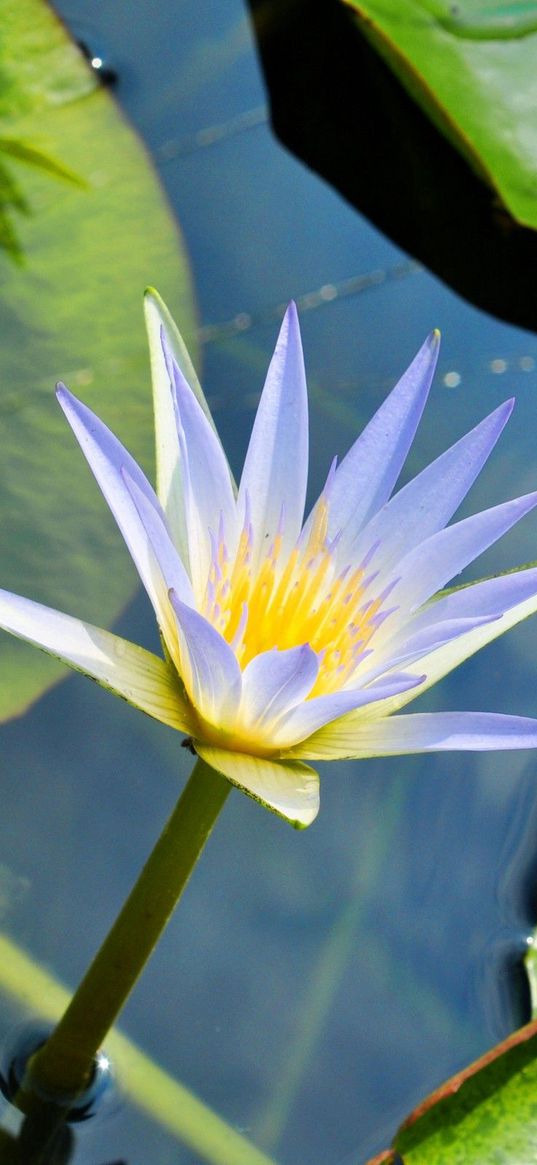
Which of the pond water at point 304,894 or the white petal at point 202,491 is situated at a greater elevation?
the white petal at point 202,491

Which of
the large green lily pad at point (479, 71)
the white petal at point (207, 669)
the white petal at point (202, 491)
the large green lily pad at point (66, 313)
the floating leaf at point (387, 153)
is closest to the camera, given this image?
the white petal at point (207, 669)

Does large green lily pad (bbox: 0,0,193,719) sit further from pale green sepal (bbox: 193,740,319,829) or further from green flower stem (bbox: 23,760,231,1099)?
pale green sepal (bbox: 193,740,319,829)

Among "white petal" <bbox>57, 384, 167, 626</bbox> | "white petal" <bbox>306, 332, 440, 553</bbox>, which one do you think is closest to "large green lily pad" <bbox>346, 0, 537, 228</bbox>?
"white petal" <bbox>306, 332, 440, 553</bbox>

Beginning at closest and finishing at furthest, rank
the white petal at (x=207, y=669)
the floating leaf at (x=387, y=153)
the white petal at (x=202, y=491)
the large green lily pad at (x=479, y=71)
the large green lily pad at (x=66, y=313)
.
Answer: the white petal at (x=207, y=669) < the white petal at (x=202, y=491) < the large green lily pad at (x=66, y=313) < the large green lily pad at (x=479, y=71) < the floating leaf at (x=387, y=153)

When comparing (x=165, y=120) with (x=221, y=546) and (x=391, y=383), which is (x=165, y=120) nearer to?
(x=391, y=383)

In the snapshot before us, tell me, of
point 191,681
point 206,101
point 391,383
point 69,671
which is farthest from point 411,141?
A: point 191,681

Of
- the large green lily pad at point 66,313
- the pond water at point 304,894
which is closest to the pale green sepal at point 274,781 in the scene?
the pond water at point 304,894

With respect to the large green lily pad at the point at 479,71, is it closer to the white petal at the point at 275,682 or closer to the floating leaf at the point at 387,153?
the floating leaf at the point at 387,153
